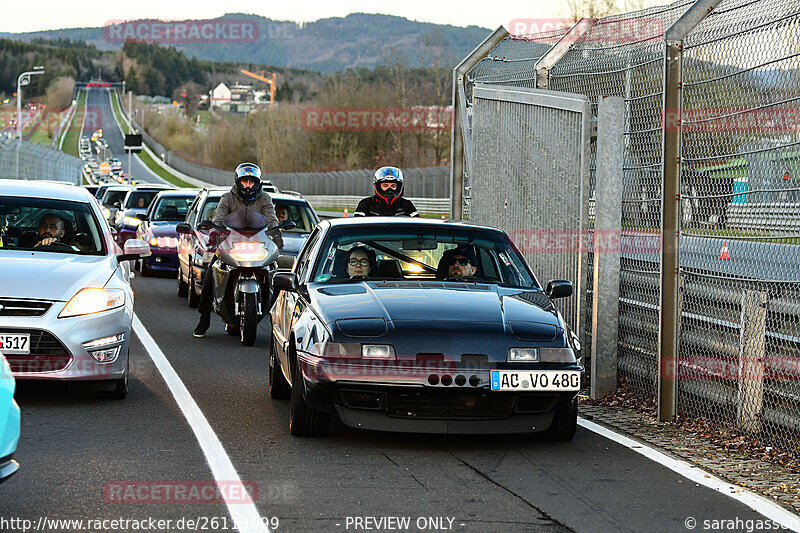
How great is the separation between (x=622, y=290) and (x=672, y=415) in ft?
5.64

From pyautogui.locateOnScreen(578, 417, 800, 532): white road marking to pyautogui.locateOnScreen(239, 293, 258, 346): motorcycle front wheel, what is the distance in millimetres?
5710

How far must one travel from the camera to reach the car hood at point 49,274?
9172 mm

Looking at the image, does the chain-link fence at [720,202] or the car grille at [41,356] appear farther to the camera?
the car grille at [41,356]

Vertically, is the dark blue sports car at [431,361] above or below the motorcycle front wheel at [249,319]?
above

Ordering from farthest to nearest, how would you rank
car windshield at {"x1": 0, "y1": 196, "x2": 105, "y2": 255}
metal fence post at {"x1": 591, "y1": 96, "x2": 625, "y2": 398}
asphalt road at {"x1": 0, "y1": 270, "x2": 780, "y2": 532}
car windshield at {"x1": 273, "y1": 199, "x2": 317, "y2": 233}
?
car windshield at {"x1": 273, "y1": 199, "x2": 317, "y2": 233} < car windshield at {"x1": 0, "y1": 196, "x2": 105, "y2": 255} < metal fence post at {"x1": 591, "y1": 96, "x2": 625, "y2": 398} < asphalt road at {"x1": 0, "y1": 270, "x2": 780, "y2": 532}

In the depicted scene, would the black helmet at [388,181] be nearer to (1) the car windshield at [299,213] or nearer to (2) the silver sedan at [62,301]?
(2) the silver sedan at [62,301]

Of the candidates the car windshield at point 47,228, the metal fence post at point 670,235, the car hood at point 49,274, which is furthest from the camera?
the car windshield at point 47,228

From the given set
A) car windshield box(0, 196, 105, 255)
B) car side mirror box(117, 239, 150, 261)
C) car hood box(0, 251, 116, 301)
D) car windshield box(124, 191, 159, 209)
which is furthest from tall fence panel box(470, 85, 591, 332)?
car windshield box(124, 191, 159, 209)

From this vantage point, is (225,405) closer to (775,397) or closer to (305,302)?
(305,302)

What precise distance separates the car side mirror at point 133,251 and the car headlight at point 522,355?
427cm

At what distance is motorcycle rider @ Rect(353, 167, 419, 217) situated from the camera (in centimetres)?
1288

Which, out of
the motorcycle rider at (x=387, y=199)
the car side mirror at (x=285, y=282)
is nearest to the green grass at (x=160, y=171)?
the motorcycle rider at (x=387, y=199)

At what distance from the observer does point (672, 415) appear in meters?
8.88

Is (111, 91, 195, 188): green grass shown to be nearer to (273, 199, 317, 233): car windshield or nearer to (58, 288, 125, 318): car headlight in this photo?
(273, 199, 317, 233): car windshield
